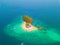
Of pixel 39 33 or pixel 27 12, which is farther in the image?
pixel 27 12

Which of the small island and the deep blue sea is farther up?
the deep blue sea

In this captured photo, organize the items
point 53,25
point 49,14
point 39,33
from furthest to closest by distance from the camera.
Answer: point 49,14 < point 53,25 < point 39,33

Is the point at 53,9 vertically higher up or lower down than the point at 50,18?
higher up

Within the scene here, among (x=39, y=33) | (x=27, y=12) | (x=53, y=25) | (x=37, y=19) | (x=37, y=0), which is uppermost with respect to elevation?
(x=37, y=0)

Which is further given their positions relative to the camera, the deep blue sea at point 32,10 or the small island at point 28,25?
the deep blue sea at point 32,10

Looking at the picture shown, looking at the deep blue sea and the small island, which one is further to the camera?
the deep blue sea

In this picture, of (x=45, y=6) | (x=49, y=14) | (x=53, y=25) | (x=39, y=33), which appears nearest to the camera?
(x=39, y=33)

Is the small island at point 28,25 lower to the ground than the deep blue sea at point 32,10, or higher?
lower

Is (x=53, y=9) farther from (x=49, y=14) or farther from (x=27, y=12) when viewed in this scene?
(x=27, y=12)

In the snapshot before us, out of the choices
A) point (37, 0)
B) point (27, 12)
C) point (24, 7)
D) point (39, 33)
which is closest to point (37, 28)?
point (39, 33)
